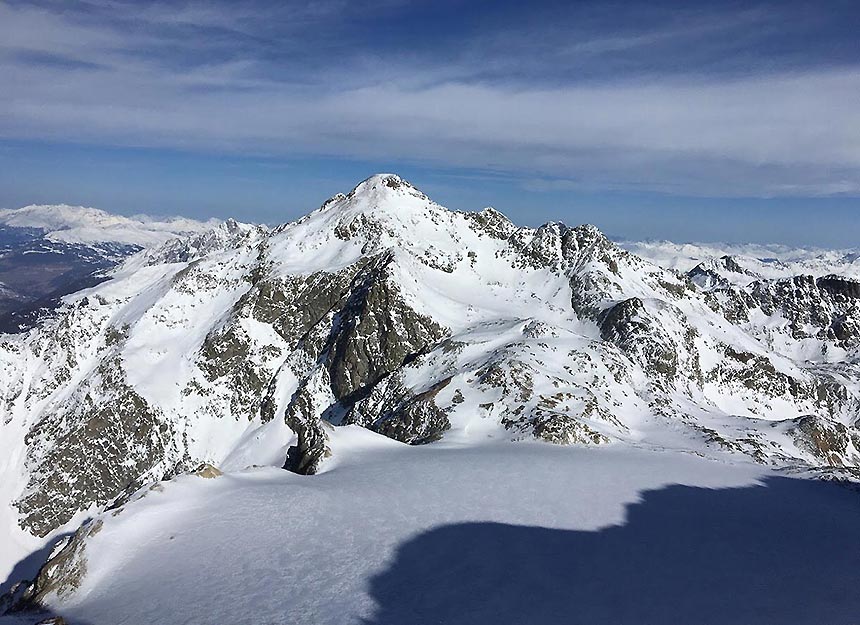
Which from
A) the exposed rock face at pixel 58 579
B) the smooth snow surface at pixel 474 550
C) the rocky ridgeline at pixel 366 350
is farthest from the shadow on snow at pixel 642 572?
the rocky ridgeline at pixel 366 350

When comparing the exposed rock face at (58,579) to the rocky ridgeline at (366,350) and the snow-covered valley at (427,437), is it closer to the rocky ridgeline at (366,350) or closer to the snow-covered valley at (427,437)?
the snow-covered valley at (427,437)

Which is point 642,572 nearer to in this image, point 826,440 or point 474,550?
point 474,550

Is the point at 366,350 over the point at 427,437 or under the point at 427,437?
over

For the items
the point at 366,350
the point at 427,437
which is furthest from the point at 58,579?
the point at 366,350

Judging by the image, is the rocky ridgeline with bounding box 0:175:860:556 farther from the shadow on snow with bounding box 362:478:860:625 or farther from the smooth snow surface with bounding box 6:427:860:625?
the shadow on snow with bounding box 362:478:860:625

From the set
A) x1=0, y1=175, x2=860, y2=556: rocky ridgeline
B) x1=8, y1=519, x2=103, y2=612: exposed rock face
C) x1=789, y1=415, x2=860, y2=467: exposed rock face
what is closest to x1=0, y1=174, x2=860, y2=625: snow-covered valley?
x1=8, y1=519, x2=103, y2=612: exposed rock face

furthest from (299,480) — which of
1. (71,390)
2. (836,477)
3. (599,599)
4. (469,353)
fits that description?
(71,390)
